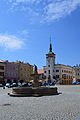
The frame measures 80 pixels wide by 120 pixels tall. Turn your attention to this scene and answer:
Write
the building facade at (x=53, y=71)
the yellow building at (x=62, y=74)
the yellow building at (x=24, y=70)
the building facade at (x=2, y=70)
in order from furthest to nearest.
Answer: the yellow building at (x=62, y=74)
the building facade at (x=53, y=71)
the yellow building at (x=24, y=70)
the building facade at (x=2, y=70)

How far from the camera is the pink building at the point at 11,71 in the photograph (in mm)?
100494

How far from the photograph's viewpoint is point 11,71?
10281cm

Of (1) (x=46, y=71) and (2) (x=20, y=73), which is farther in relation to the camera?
(1) (x=46, y=71)

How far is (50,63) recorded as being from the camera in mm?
124125

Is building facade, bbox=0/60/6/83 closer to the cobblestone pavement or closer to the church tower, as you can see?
the church tower

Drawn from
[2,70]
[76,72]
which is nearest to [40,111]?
[2,70]

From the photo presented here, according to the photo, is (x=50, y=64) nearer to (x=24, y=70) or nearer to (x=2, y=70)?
(x=24, y=70)

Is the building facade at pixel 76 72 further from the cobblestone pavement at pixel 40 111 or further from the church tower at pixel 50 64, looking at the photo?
the cobblestone pavement at pixel 40 111

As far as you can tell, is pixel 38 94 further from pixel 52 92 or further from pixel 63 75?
pixel 63 75

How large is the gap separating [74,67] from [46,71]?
25.4 metres

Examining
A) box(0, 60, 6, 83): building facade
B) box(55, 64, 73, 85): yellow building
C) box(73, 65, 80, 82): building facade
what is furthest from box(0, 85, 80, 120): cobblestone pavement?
box(73, 65, 80, 82): building facade

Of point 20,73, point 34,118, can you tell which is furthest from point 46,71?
point 34,118

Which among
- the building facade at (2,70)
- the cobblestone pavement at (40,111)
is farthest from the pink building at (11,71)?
the cobblestone pavement at (40,111)

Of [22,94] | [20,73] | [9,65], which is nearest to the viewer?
[22,94]
